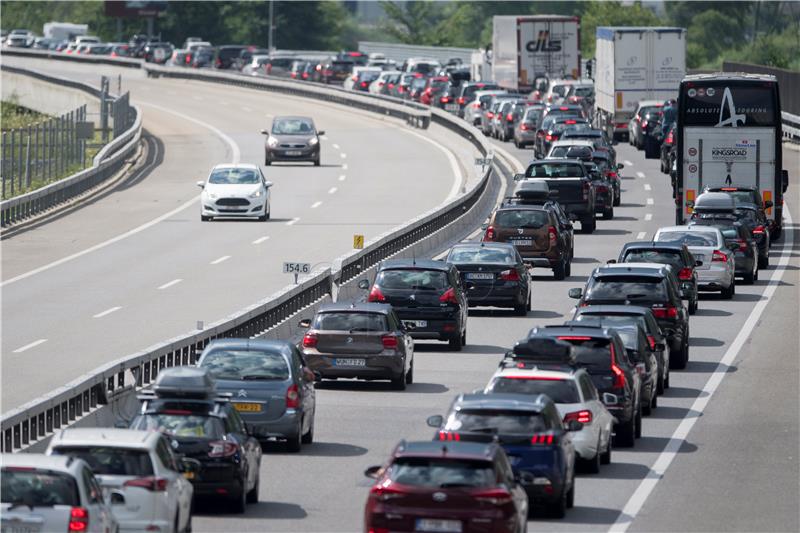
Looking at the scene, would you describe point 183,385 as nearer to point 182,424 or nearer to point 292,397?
point 182,424

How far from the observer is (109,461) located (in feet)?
56.9

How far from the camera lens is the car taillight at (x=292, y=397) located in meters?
24.1

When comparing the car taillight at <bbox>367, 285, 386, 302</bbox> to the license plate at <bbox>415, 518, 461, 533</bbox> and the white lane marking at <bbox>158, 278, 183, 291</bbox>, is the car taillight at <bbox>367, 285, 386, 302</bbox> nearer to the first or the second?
the white lane marking at <bbox>158, 278, 183, 291</bbox>

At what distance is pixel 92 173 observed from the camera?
220ft

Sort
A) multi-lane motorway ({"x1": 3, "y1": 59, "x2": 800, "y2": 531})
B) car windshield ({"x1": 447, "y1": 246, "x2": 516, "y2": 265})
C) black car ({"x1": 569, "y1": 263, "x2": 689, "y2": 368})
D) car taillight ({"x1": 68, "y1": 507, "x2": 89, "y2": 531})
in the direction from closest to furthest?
car taillight ({"x1": 68, "y1": 507, "x2": 89, "y2": 531}), multi-lane motorway ({"x1": 3, "y1": 59, "x2": 800, "y2": 531}), black car ({"x1": 569, "y1": 263, "x2": 689, "y2": 368}), car windshield ({"x1": 447, "y1": 246, "x2": 516, "y2": 265})

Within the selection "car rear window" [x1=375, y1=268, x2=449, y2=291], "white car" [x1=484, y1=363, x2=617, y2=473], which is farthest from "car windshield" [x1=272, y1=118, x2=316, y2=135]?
"white car" [x1=484, y1=363, x2=617, y2=473]

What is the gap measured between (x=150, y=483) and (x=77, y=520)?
1564mm

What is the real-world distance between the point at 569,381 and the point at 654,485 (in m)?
1.61

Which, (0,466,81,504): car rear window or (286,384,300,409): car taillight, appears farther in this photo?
(286,384,300,409): car taillight

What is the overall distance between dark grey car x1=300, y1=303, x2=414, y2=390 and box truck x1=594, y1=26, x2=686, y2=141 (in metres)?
50.4

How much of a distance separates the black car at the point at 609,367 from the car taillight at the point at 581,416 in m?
2.44

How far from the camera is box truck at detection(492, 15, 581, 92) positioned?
9644cm

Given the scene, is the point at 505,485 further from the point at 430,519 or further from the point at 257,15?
the point at 257,15

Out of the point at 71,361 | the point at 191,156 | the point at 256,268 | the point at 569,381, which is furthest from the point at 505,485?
the point at 191,156
